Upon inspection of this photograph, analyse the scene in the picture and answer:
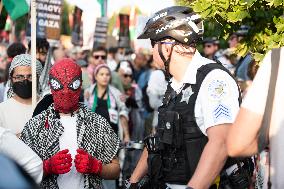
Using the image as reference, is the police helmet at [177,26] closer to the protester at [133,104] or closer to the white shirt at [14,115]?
the white shirt at [14,115]

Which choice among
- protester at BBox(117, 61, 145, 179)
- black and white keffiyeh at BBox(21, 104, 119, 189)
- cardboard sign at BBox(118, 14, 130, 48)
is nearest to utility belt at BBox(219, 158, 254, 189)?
black and white keffiyeh at BBox(21, 104, 119, 189)

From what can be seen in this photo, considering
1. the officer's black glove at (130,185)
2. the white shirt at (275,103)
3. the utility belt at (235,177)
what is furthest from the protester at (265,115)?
the officer's black glove at (130,185)

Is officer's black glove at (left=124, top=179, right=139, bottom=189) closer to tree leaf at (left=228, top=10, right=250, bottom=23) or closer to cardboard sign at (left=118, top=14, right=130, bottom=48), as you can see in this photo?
tree leaf at (left=228, top=10, right=250, bottom=23)

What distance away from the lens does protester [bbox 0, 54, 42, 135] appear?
7117 millimetres

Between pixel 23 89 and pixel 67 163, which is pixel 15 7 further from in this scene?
pixel 67 163

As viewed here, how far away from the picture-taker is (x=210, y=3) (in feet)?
20.0

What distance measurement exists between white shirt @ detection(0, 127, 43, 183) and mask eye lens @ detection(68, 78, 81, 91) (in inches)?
72.7

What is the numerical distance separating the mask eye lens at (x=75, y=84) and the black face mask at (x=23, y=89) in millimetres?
1530

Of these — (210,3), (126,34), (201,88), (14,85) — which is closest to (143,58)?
(126,34)

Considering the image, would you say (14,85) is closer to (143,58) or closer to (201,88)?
(201,88)

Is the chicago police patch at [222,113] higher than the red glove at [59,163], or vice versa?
the chicago police patch at [222,113]

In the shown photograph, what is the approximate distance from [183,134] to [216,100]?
353 millimetres

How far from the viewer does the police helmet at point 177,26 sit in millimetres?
5121

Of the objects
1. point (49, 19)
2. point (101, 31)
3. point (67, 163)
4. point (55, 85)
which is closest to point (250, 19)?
point (55, 85)
